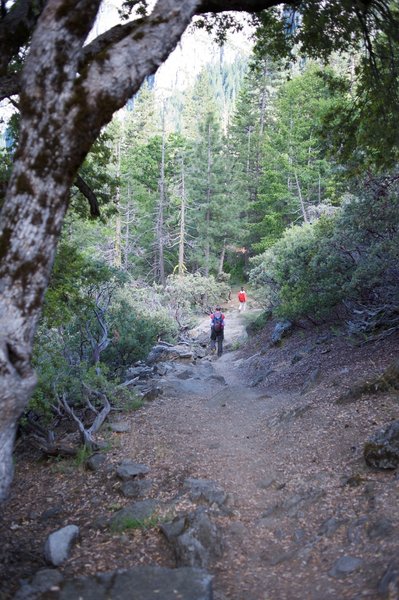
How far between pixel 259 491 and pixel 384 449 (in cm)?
167

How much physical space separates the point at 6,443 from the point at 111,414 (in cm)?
592

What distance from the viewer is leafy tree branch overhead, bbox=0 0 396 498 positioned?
10.7 ft

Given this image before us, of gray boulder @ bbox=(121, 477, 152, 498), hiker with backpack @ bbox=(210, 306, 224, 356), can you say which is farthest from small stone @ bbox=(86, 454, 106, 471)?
hiker with backpack @ bbox=(210, 306, 224, 356)

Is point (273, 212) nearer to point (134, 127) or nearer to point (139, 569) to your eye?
point (134, 127)

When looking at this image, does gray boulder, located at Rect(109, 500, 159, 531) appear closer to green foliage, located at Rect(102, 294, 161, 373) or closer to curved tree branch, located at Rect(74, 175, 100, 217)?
curved tree branch, located at Rect(74, 175, 100, 217)

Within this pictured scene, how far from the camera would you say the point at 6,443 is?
11.2ft

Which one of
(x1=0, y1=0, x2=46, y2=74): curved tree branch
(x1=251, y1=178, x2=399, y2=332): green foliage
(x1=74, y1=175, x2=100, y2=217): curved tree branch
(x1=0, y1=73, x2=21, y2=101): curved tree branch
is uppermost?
(x1=0, y1=0, x2=46, y2=74): curved tree branch

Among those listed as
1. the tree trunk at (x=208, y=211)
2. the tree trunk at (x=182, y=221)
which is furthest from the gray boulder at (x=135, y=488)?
the tree trunk at (x=208, y=211)

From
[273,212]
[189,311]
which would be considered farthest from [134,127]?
[189,311]

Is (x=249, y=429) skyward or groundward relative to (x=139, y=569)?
groundward

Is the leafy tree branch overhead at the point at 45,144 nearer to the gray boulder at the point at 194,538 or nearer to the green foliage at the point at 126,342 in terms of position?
the gray boulder at the point at 194,538

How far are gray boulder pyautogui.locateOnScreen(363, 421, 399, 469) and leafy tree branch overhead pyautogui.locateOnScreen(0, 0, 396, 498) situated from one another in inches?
153

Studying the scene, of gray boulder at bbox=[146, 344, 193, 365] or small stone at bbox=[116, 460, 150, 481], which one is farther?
gray boulder at bbox=[146, 344, 193, 365]

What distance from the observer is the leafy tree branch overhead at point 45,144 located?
3252 millimetres
